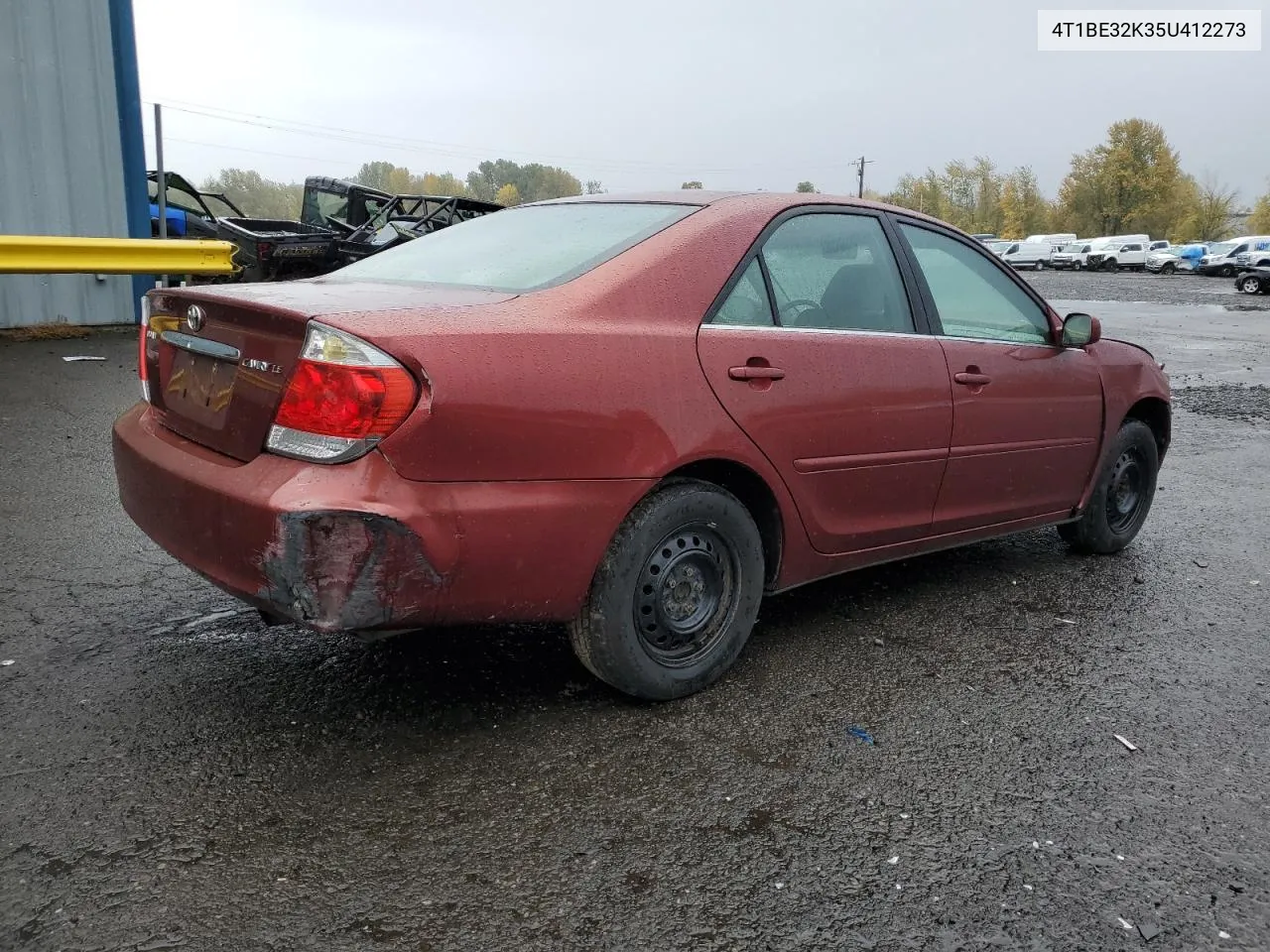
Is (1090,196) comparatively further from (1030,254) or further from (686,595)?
(686,595)

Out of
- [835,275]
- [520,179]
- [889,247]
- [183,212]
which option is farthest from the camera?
[520,179]

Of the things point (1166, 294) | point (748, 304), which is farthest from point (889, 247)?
point (1166, 294)

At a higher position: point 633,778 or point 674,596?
point 674,596

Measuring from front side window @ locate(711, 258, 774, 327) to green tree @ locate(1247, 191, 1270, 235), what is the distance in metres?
95.3

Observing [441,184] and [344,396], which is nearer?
[344,396]

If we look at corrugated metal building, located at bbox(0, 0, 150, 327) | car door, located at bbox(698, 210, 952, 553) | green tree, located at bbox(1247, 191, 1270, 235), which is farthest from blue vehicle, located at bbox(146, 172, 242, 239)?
green tree, located at bbox(1247, 191, 1270, 235)

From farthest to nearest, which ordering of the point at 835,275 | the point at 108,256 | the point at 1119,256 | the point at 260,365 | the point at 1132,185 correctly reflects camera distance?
the point at 1132,185 < the point at 1119,256 < the point at 108,256 < the point at 835,275 < the point at 260,365

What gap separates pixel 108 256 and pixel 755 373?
27.6 feet

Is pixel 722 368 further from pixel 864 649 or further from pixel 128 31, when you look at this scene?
pixel 128 31

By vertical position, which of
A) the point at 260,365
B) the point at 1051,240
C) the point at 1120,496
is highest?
the point at 1051,240

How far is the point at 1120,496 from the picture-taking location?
4980 mm

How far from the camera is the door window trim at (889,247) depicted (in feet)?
10.6

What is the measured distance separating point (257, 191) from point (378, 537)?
7867 cm

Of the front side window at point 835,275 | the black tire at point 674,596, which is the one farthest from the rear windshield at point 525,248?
the black tire at point 674,596
